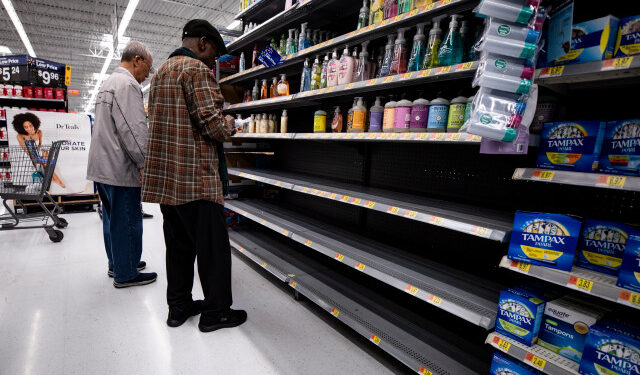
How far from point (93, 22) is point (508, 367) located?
12978mm

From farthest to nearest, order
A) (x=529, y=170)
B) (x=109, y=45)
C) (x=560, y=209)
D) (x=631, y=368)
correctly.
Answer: (x=109, y=45) < (x=560, y=209) < (x=529, y=170) < (x=631, y=368)

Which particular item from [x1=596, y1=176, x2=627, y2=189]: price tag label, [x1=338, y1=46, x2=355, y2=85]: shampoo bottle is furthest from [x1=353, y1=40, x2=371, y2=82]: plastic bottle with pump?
[x1=596, y1=176, x2=627, y2=189]: price tag label

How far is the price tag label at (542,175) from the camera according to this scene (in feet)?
3.89

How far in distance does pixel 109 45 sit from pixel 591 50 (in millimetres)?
14380

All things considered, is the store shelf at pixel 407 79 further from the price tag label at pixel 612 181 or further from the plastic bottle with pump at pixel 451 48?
the price tag label at pixel 612 181

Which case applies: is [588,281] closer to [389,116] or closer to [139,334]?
[389,116]

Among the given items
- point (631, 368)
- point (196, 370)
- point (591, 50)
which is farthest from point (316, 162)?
point (631, 368)

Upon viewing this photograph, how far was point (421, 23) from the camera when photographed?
1745mm

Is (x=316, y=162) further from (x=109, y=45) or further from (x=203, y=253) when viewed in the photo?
(x=109, y=45)

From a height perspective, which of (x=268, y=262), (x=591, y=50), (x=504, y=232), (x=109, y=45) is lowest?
(x=268, y=262)

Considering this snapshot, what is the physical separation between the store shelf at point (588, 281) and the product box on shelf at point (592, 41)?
2.46ft

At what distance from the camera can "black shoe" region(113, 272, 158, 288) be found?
270 cm

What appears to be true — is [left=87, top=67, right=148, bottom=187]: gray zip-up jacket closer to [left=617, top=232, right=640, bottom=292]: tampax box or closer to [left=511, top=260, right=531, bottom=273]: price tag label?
[left=511, top=260, right=531, bottom=273]: price tag label

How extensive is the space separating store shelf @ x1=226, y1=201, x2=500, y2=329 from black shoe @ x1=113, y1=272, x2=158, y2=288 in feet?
3.43
